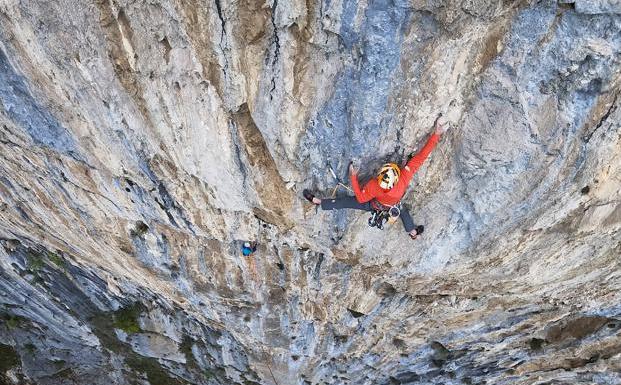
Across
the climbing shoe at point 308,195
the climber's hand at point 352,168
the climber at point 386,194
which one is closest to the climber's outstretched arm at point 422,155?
the climber at point 386,194

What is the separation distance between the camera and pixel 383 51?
4.42 meters

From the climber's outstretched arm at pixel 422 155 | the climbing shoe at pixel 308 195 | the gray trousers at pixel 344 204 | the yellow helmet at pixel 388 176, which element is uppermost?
the climbing shoe at pixel 308 195

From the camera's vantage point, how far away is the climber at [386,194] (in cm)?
520

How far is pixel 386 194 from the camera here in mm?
5410

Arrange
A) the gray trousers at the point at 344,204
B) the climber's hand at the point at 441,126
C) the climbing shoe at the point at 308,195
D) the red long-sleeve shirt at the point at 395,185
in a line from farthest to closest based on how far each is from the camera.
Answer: the climbing shoe at the point at 308,195 < the gray trousers at the point at 344,204 < the red long-sleeve shirt at the point at 395,185 < the climber's hand at the point at 441,126

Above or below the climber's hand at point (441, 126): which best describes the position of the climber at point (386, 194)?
below

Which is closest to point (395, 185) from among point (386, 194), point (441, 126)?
point (386, 194)

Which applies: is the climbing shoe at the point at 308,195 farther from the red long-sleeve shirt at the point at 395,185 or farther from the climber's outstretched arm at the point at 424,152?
the climber's outstretched arm at the point at 424,152

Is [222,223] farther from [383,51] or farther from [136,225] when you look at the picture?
[383,51]

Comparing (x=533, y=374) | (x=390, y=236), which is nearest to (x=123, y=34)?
(x=390, y=236)

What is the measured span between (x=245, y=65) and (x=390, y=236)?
10.1ft

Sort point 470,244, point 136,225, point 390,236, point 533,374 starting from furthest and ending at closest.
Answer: point 533,374 → point 136,225 → point 390,236 → point 470,244

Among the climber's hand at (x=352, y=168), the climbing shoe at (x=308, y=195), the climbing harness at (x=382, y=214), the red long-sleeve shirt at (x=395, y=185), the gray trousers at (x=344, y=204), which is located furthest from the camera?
the climbing shoe at (x=308, y=195)

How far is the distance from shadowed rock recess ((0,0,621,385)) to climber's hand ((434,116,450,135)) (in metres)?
0.13
